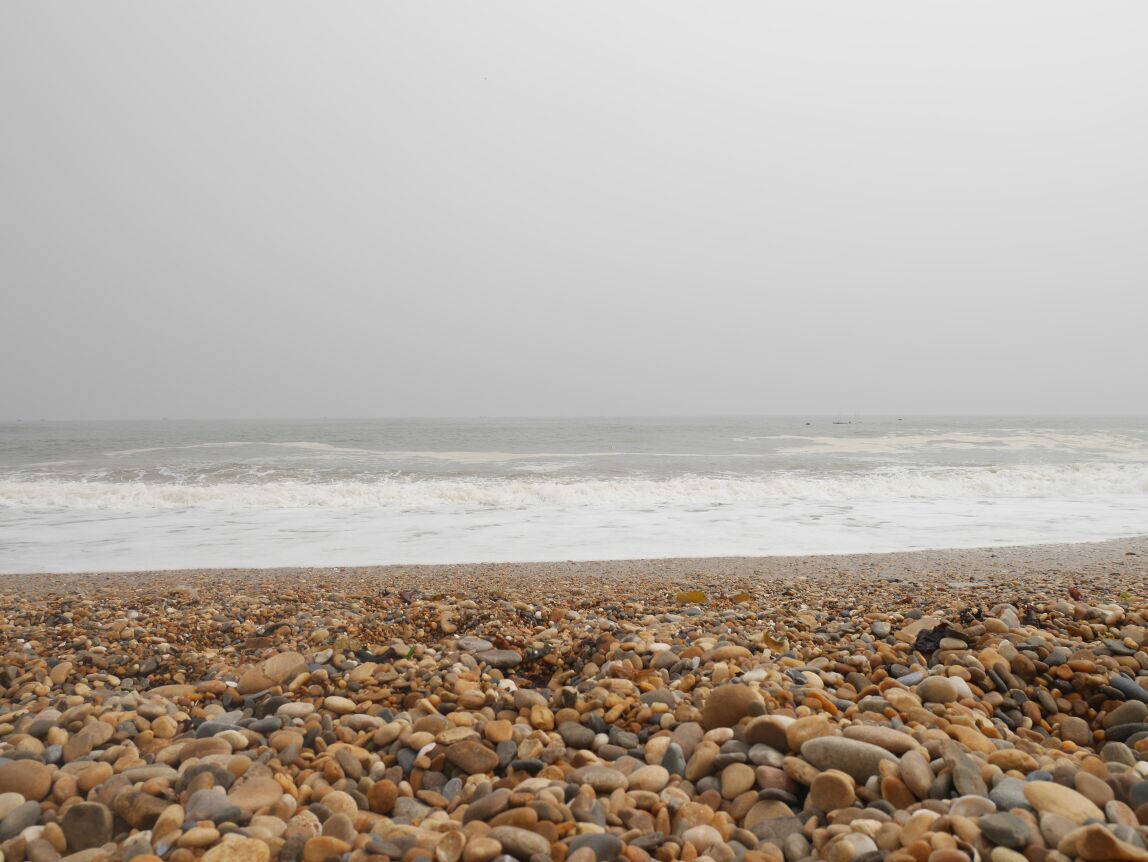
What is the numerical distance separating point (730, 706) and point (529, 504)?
1035 centimetres

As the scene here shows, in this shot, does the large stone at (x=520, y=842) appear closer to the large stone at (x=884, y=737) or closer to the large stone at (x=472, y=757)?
the large stone at (x=472, y=757)

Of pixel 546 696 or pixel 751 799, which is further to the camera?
pixel 546 696

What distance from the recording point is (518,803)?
182 cm

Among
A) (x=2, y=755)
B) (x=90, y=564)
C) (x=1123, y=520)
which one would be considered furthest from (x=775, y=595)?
(x=1123, y=520)

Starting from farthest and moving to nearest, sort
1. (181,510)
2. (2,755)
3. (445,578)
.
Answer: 1. (181,510)
2. (445,578)
3. (2,755)

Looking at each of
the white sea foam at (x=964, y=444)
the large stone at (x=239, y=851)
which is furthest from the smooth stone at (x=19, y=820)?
the white sea foam at (x=964, y=444)

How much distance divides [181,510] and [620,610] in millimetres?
10670

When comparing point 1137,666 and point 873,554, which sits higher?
point 1137,666

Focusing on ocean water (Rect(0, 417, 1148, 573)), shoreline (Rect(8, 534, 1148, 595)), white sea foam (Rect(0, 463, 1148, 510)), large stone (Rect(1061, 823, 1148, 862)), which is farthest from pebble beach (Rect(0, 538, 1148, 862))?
white sea foam (Rect(0, 463, 1148, 510))

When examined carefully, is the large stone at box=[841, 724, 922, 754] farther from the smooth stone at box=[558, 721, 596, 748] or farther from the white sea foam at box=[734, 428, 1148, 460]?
the white sea foam at box=[734, 428, 1148, 460]

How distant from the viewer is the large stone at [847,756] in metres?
1.91

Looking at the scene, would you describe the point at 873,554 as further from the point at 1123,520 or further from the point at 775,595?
the point at 1123,520

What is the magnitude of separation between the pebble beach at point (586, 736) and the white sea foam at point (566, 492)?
343 inches

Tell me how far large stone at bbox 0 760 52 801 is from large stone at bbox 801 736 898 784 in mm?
2317
